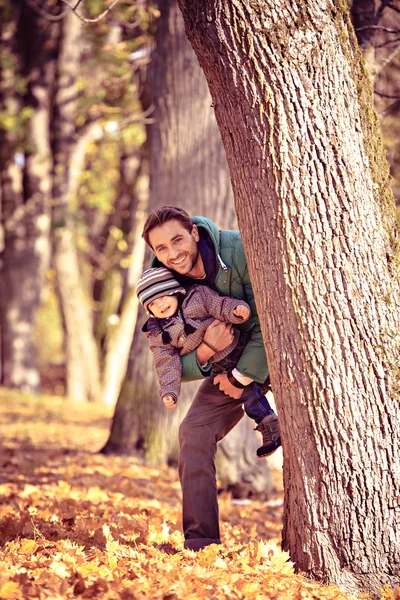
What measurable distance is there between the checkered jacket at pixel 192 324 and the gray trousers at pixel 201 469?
0.26m

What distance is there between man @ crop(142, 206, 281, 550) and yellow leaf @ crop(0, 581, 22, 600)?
3.62 feet

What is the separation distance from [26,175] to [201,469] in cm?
1171

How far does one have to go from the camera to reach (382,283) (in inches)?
122

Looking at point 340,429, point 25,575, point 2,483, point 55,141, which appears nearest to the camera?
point 25,575

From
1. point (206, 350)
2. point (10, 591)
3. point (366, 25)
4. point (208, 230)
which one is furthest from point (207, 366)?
point (366, 25)

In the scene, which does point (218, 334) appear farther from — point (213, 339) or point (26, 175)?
point (26, 175)

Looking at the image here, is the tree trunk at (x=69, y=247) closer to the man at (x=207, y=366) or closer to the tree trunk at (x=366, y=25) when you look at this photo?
the tree trunk at (x=366, y=25)

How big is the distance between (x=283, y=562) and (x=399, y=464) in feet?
2.36

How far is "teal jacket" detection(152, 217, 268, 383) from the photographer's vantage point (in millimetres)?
3629

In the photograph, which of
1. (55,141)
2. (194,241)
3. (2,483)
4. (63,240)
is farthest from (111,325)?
(194,241)

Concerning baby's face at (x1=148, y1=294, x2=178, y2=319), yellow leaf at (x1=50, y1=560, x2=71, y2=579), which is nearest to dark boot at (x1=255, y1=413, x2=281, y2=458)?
baby's face at (x1=148, y1=294, x2=178, y2=319)

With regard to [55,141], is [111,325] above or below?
below

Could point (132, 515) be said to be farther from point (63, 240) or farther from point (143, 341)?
point (63, 240)

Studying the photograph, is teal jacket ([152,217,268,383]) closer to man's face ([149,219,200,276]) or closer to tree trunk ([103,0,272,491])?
man's face ([149,219,200,276])
